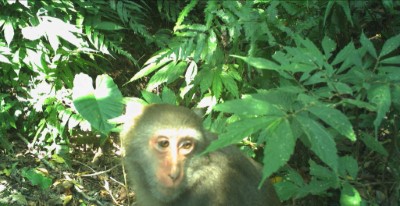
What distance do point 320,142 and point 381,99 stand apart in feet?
1.42

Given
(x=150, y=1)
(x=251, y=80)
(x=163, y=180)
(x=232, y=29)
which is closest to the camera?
(x=163, y=180)

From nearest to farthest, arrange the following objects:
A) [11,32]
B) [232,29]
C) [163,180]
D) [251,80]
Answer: [163,180] → [232,29] → [251,80] → [11,32]

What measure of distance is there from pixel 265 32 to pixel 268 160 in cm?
168

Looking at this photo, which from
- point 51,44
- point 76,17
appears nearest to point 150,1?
point 76,17

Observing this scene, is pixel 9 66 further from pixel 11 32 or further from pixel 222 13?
pixel 222 13

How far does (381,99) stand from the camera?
201cm

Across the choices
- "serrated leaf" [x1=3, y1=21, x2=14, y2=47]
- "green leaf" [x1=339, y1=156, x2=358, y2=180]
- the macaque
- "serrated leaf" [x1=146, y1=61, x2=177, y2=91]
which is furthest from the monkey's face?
"serrated leaf" [x1=3, y1=21, x2=14, y2=47]

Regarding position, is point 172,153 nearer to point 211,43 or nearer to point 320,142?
point 211,43

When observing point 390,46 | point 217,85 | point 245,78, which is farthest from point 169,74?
point 390,46

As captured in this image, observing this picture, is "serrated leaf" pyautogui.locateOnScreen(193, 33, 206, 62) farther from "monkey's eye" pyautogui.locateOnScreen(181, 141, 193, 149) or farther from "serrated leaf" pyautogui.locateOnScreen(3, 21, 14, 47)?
"serrated leaf" pyautogui.locateOnScreen(3, 21, 14, 47)

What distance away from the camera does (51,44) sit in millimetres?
4469

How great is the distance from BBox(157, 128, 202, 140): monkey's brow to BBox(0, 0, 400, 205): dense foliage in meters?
0.33

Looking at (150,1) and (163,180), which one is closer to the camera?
(163,180)

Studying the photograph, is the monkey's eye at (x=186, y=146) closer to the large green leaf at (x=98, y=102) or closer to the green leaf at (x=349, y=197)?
the green leaf at (x=349, y=197)
